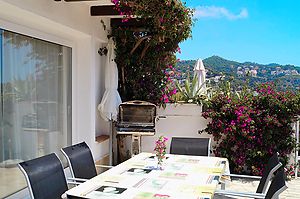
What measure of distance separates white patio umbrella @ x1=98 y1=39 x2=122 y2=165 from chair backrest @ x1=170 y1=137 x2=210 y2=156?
1736 mm

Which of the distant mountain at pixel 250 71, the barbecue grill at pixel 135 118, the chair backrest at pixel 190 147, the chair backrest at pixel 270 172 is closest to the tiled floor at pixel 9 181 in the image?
the chair backrest at pixel 190 147

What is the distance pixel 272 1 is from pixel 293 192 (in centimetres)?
1238

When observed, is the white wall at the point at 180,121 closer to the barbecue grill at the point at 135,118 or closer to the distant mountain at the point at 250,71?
the barbecue grill at the point at 135,118

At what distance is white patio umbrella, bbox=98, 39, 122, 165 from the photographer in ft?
18.5

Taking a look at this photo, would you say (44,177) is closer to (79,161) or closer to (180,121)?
(79,161)

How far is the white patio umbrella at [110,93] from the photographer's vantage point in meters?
5.62

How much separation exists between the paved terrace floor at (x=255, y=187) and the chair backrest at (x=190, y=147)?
4.30 feet

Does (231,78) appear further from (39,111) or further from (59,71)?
(39,111)

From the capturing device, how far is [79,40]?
5336 mm

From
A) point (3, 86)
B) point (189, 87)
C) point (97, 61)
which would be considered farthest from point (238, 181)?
point (3, 86)

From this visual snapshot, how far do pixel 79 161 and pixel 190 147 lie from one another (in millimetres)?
1614

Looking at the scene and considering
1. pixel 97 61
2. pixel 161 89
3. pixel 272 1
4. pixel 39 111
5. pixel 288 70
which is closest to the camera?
pixel 39 111

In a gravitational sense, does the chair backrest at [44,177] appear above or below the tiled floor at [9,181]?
above

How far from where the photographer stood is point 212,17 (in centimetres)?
1708
